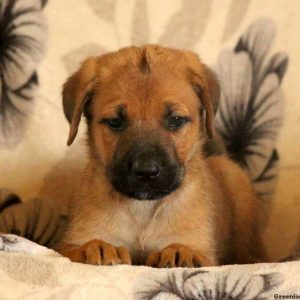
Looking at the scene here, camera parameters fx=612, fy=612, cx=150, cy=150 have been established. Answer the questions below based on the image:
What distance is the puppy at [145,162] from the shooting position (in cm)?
192

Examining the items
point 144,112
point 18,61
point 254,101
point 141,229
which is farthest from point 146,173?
Result: point 18,61

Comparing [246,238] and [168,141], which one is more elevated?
[168,141]

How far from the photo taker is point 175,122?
2045mm

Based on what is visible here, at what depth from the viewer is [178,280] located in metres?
1.60

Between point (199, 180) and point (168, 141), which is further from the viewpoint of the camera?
point (199, 180)

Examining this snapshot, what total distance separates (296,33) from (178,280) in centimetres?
156

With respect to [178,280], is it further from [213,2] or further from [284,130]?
[213,2]

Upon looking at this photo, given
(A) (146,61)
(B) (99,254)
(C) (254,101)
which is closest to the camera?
(B) (99,254)

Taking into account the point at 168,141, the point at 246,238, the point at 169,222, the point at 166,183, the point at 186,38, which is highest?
the point at 186,38

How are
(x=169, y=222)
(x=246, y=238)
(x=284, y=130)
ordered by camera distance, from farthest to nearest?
(x=284, y=130) < (x=246, y=238) < (x=169, y=222)

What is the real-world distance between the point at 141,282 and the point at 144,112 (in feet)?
2.00

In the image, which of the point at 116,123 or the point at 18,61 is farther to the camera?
the point at 18,61

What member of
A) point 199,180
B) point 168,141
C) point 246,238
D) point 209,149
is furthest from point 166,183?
point 209,149

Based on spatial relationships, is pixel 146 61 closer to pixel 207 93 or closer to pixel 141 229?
pixel 207 93
